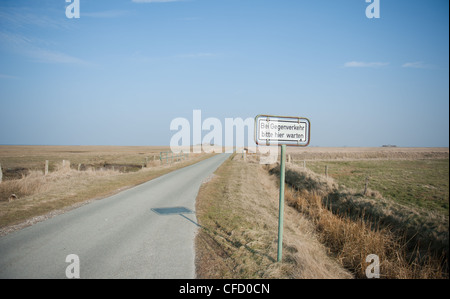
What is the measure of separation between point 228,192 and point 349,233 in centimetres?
588

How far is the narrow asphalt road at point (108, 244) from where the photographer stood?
4043mm

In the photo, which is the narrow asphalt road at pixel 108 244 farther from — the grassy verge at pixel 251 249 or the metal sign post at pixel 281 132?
the metal sign post at pixel 281 132

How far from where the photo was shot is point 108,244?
5191 millimetres

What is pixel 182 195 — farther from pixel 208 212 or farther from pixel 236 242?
pixel 236 242

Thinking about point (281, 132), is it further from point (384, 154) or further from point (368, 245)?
point (384, 154)

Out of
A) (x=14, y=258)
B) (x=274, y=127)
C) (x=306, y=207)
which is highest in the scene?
(x=274, y=127)

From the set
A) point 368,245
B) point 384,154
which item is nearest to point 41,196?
point 368,245

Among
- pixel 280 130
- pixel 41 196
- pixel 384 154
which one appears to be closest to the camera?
pixel 280 130

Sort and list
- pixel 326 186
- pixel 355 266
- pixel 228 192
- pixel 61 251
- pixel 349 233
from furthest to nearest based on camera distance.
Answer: pixel 326 186, pixel 228 192, pixel 349 233, pixel 355 266, pixel 61 251

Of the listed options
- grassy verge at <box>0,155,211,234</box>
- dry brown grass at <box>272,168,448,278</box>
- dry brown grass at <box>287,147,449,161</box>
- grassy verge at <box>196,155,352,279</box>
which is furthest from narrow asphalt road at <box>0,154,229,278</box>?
dry brown grass at <box>287,147,449,161</box>
